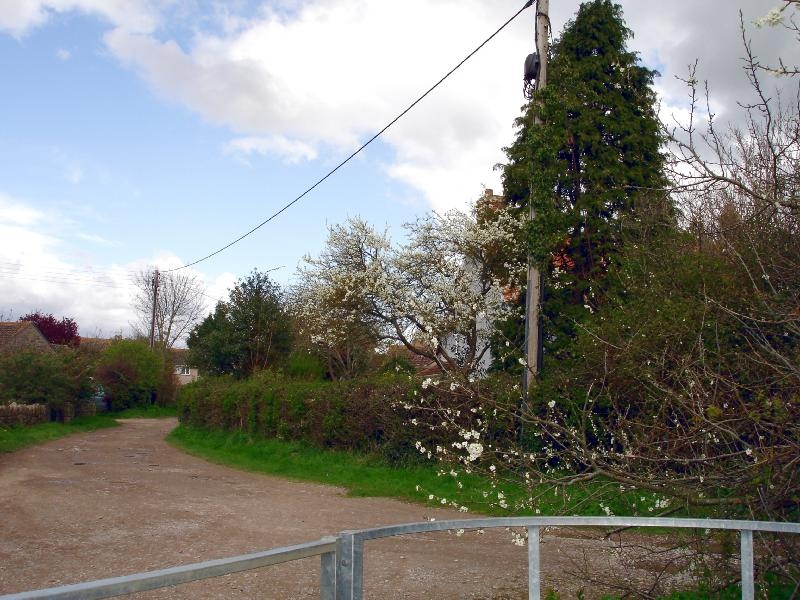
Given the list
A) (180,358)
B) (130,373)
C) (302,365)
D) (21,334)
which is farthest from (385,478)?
(180,358)

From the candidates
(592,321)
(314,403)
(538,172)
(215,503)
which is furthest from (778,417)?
(314,403)

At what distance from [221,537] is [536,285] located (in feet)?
20.4

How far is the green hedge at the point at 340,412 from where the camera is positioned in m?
15.3

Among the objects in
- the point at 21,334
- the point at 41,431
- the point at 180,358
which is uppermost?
the point at 21,334

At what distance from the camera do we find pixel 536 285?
1227 centimetres

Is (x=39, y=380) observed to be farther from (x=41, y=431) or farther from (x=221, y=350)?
(x=221, y=350)

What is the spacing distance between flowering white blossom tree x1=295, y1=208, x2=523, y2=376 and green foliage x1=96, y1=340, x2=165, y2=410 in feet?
65.2

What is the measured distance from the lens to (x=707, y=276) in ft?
32.6

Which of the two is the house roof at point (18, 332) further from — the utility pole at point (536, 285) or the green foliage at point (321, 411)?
the utility pole at point (536, 285)

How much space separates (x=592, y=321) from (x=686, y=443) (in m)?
6.84

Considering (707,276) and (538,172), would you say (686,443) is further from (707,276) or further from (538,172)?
(538,172)

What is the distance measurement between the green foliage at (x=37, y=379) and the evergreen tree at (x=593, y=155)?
1877 centimetres

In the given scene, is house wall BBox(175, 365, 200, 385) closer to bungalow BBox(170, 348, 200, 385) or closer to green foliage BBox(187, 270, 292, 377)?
bungalow BBox(170, 348, 200, 385)

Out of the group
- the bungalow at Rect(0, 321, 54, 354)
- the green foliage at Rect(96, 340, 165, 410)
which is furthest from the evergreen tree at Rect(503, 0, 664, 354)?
the bungalow at Rect(0, 321, 54, 354)
